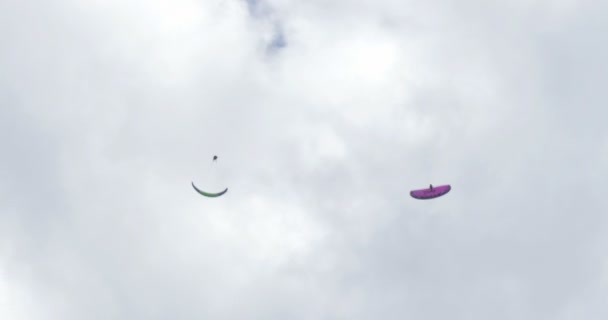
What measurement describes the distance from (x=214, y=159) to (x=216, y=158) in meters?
2.28

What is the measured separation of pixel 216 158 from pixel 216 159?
68cm

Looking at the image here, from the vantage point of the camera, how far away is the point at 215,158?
191625 millimetres

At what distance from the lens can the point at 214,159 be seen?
190m

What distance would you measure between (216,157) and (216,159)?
171 cm

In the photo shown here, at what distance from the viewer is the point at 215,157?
7608 inches

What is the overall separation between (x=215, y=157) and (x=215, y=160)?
324 cm

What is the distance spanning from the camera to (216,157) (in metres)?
193

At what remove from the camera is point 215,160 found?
624 feet

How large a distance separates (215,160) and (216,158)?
231 cm

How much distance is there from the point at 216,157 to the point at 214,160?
3.83 m

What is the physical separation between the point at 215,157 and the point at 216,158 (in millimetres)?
977

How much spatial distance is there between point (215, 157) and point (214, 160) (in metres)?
3.71
